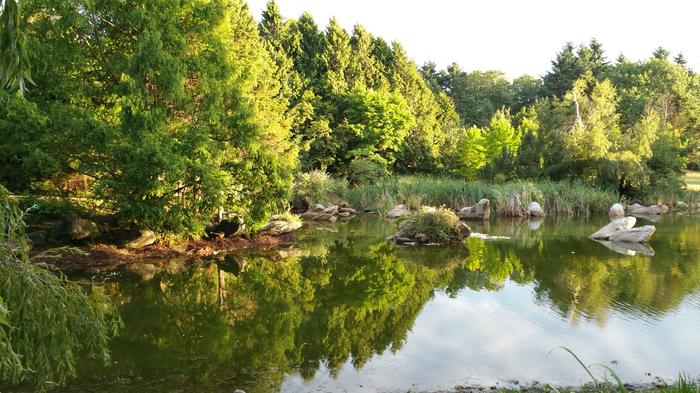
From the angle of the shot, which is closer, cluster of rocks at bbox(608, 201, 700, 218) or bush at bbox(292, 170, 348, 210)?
bush at bbox(292, 170, 348, 210)

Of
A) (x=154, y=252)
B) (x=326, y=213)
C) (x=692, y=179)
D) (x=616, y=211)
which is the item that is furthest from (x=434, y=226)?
(x=692, y=179)

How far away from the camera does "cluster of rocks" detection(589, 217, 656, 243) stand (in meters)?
17.8

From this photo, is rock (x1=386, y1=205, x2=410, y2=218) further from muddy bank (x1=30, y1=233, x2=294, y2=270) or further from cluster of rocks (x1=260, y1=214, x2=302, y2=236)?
muddy bank (x1=30, y1=233, x2=294, y2=270)

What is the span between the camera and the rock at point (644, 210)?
90.7 ft

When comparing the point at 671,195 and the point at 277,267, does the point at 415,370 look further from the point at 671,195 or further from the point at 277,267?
the point at 671,195

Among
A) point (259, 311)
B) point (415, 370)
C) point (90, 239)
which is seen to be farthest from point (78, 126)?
point (415, 370)

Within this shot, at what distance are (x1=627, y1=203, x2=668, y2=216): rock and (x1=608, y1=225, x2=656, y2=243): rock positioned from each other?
1049 cm

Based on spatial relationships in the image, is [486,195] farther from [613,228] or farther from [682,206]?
[682,206]

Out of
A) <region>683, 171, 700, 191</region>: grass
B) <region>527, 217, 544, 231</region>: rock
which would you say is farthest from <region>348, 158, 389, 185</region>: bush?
<region>683, 171, 700, 191</region>: grass

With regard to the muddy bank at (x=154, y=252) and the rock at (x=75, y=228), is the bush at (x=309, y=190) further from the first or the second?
the rock at (x=75, y=228)

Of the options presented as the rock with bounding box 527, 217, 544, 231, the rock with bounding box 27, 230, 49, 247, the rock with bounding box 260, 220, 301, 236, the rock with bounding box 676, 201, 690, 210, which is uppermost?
the rock with bounding box 27, 230, 49, 247

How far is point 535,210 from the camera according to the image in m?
26.4

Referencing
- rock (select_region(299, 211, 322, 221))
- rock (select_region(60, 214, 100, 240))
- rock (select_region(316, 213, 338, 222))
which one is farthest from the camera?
rock (select_region(299, 211, 322, 221))

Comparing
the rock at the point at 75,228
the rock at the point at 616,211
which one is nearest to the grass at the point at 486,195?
the rock at the point at 616,211
